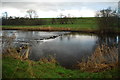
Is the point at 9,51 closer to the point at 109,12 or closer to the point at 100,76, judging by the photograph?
the point at 100,76

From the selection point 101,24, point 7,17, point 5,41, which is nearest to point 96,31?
point 101,24

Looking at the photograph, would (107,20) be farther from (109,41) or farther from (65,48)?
(65,48)

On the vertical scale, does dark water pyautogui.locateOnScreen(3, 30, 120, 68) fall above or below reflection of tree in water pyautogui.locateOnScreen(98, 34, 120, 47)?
below

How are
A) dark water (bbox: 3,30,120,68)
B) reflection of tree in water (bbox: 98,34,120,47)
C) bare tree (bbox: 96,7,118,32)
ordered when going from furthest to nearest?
bare tree (bbox: 96,7,118,32) → reflection of tree in water (bbox: 98,34,120,47) → dark water (bbox: 3,30,120,68)

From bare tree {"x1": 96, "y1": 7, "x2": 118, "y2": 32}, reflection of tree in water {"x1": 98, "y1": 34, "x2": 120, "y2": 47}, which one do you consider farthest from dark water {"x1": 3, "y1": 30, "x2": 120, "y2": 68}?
bare tree {"x1": 96, "y1": 7, "x2": 118, "y2": 32}

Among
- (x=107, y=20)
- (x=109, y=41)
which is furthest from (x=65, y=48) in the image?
(x=107, y=20)

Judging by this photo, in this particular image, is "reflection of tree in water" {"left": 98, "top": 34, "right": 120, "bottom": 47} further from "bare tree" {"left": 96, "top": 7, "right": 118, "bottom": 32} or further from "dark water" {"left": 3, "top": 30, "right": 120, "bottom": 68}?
"bare tree" {"left": 96, "top": 7, "right": 118, "bottom": 32}

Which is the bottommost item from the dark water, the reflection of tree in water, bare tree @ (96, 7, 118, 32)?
the dark water

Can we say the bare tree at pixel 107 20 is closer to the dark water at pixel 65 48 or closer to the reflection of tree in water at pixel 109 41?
the reflection of tree in water at pixel 109 41

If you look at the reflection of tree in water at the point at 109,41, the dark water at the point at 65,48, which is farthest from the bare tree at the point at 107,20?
the dark water at the point at 65,48

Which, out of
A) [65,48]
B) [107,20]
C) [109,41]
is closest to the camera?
[65,48]

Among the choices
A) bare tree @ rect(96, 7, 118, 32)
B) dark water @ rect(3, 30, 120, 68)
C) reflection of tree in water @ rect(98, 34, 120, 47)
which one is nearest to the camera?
dark water @ rect(3, 30, 120, 68)

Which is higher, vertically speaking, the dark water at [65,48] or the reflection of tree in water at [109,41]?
the reflection of tree in water at [109,41]

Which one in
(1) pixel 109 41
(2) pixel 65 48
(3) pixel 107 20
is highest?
(3) pixel 107 20
